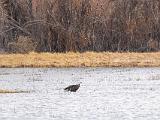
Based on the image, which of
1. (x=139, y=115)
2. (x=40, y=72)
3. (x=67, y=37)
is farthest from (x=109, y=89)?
(x=67, y=37)

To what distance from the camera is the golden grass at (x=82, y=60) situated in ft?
129

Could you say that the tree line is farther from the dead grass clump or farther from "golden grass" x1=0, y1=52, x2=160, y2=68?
"golden grass" x1=0, y1=52, x2=160, y2=68

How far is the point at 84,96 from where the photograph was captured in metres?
23.4

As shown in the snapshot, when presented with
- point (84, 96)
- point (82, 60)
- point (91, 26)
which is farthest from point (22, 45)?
point (84, 96)

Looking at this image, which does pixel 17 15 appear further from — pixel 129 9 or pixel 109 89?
pixel 109 89

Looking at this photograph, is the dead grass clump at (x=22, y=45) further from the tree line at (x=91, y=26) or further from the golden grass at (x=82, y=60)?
the golden grass at (x=82, y=60)

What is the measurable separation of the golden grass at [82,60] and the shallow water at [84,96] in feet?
10.0

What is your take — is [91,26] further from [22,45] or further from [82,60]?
[82,60]

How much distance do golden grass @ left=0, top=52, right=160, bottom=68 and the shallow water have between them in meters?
3.05

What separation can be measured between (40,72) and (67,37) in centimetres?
1176

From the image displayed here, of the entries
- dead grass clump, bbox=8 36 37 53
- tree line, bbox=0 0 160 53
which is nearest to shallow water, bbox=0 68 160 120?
dead grass clump, bbox=8 36 37 53

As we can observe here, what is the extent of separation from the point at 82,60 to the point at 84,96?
57.2 ft

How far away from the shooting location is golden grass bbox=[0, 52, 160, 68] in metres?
39.3

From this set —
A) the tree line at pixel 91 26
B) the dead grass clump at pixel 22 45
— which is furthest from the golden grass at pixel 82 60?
the tree line at pixel 91 26
